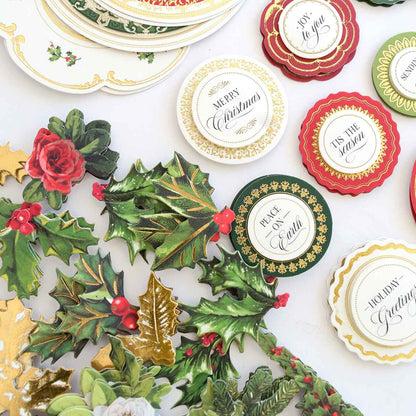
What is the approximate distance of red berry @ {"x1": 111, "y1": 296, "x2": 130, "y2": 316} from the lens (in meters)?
0.66

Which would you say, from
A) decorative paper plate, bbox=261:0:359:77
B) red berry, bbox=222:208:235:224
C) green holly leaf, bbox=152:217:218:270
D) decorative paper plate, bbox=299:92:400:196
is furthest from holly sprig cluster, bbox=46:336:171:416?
decorative paper plate, bbox=261:0:359:77

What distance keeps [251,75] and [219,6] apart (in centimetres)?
12

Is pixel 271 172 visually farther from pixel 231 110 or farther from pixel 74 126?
pixel 74 126

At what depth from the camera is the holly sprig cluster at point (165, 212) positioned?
0.65 m

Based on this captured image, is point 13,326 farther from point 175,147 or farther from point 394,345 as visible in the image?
point 394,345

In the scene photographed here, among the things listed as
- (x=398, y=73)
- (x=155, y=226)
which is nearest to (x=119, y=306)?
(x=155, y=226)

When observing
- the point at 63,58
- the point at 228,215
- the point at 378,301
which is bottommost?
the point at 378,301

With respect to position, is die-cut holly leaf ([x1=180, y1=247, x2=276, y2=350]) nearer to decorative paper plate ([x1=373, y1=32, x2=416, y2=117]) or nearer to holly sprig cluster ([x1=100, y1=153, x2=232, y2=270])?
holly sprig cluster ([x1=100, y1=153, x2=232, y2=270])

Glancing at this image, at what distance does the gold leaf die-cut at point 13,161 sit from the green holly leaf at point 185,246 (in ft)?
0.84

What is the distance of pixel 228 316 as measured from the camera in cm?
65

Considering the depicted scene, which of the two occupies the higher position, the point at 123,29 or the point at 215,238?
the point at 123,29

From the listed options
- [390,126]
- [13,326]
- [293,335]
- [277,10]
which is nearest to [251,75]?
[277,10]

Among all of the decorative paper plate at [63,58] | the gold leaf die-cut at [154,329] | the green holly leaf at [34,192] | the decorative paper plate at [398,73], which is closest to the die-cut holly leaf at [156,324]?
the gold leaf die-cut at [154,329]

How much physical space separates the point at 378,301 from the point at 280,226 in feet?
0.62
